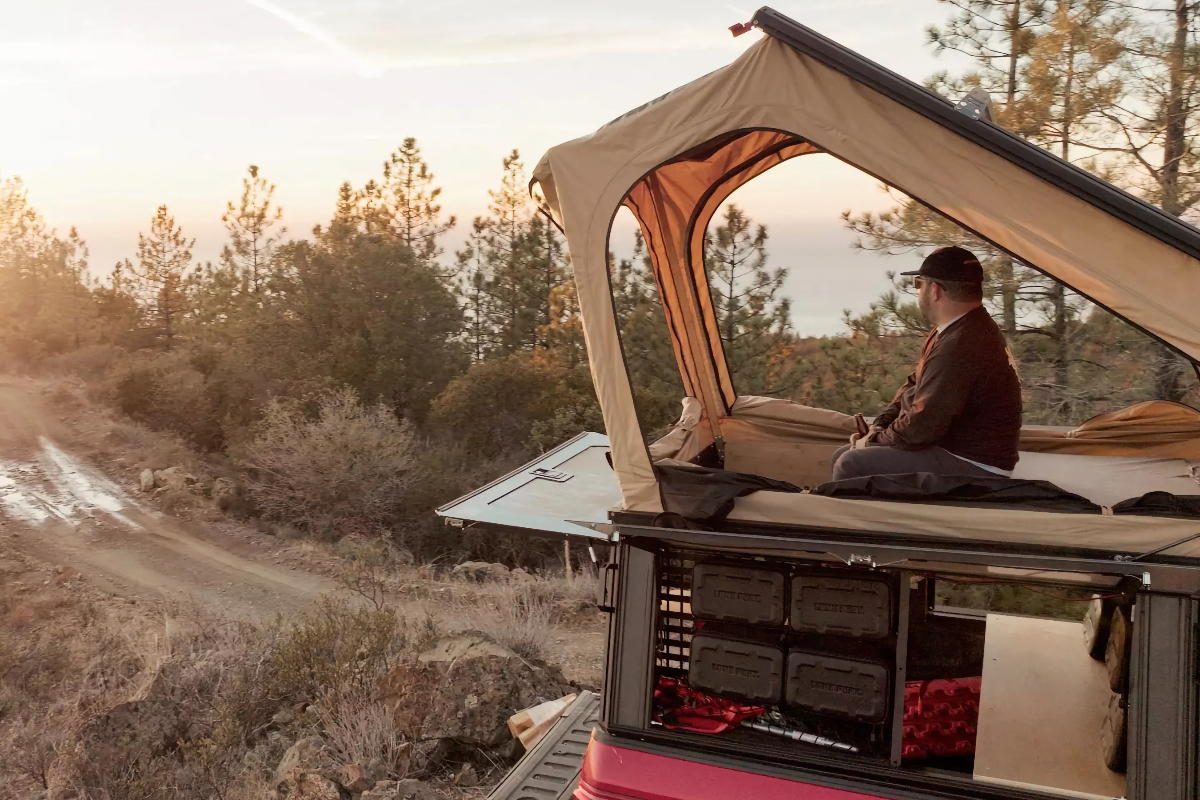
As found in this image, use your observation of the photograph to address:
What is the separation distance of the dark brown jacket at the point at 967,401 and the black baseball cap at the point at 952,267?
14 centimetres

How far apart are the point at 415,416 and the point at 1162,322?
23865mm

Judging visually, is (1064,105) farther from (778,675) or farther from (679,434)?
(778,675)

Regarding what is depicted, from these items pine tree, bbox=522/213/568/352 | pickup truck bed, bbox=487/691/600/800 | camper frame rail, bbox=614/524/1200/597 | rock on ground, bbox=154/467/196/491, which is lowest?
rock on ground, bbox=154/467/196/491

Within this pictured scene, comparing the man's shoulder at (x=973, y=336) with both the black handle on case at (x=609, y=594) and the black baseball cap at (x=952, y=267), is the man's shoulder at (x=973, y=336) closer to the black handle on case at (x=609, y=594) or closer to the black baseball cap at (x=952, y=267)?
the black baseball cap at (x=952, y=267)

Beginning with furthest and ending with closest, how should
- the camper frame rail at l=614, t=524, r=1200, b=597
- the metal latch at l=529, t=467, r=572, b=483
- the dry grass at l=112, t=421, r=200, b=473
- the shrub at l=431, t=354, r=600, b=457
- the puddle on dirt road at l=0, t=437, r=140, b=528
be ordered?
the shrub at l=431, t=354, r=600, b=457 → the dry grass at l=112, t=421, r=200, b=473 → the puddle on dirt road at l=0, t=437, r=140, b=528 → the metal latch at l=529, t=467, r=572, b=483 → the camper frame rail at l=614, t=524, r=1200, b=597

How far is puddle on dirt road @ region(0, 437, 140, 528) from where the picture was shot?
18812 mm

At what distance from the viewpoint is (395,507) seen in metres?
19.1

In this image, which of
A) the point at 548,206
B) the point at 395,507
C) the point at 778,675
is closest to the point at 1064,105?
the point at 548,206

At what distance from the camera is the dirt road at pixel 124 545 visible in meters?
14.2

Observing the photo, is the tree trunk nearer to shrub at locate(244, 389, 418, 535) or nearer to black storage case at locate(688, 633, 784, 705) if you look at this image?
black storage case at locate(688, 633, 784, 705)

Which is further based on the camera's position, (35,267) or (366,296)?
(35,267)

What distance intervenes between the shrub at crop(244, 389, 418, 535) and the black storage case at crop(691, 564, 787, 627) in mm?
16678

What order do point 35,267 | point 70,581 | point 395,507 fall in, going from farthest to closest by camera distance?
point 35,267 → point 395,507 → point 70,581

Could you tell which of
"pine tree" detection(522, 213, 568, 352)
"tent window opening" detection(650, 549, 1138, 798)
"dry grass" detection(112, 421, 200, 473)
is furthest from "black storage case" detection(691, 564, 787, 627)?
"pine tree" detection(522, 213, 568, 352)
